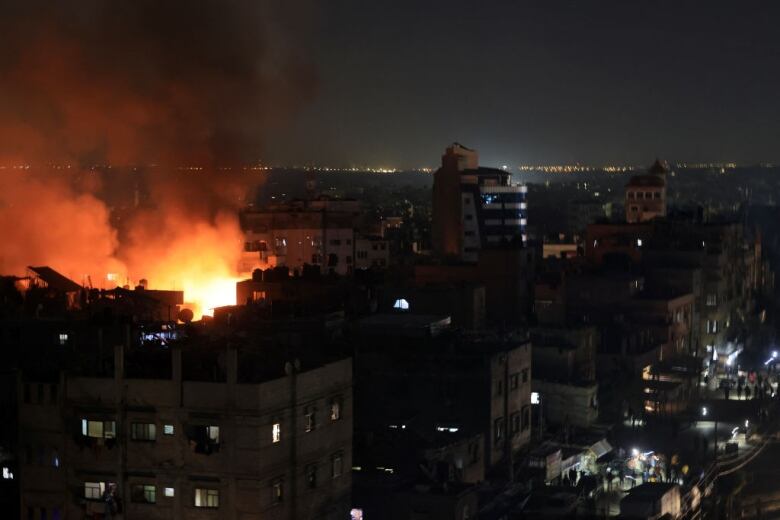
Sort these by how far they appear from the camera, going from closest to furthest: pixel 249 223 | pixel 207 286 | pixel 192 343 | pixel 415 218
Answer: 1. pixel 192 343
2. pixel 207 286
3. pixel 249 223
4. pixel 415 218

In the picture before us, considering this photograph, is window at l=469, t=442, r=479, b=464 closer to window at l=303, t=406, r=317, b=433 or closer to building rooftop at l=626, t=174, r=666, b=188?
window at l=303, t=406, r=317, b=433

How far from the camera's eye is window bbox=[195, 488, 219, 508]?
20875mm

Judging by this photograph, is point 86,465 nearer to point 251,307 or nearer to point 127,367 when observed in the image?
point 127,367

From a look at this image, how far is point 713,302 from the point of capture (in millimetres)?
49781

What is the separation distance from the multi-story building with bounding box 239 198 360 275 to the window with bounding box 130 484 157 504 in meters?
46.0

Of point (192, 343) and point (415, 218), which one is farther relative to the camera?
point (415, 218)

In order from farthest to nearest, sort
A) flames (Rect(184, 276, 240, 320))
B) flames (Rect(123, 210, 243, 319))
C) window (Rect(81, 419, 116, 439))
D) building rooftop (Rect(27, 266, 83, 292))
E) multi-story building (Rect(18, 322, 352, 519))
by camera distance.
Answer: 1. flames (Rect(123, 210, 243, 319))
2. flames (Rect(184, 276, 240, 320))
3. building rooftop (Rect(27, 266, 83, 292))
4. window (Rect(81, 419, 116, 439))
5. multi-story building (Rect(18, 322, 352, 519))

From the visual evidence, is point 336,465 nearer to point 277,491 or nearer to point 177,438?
point 277,491

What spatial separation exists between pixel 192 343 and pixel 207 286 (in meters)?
23.9

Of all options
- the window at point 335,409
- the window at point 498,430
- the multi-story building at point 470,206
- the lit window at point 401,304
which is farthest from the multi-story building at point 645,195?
the window at point 335,409

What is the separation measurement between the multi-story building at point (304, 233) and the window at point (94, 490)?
4581 cm

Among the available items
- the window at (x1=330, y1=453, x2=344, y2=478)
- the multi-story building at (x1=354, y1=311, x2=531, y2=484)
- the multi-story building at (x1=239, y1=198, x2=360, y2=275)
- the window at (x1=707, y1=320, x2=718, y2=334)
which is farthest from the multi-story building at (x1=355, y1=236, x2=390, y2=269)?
the window at (x1=330, y1=453, x2=344, y2=478)

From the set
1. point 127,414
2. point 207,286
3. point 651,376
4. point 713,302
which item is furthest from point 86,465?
point 713,302

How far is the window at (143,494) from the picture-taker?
21.1 metres
